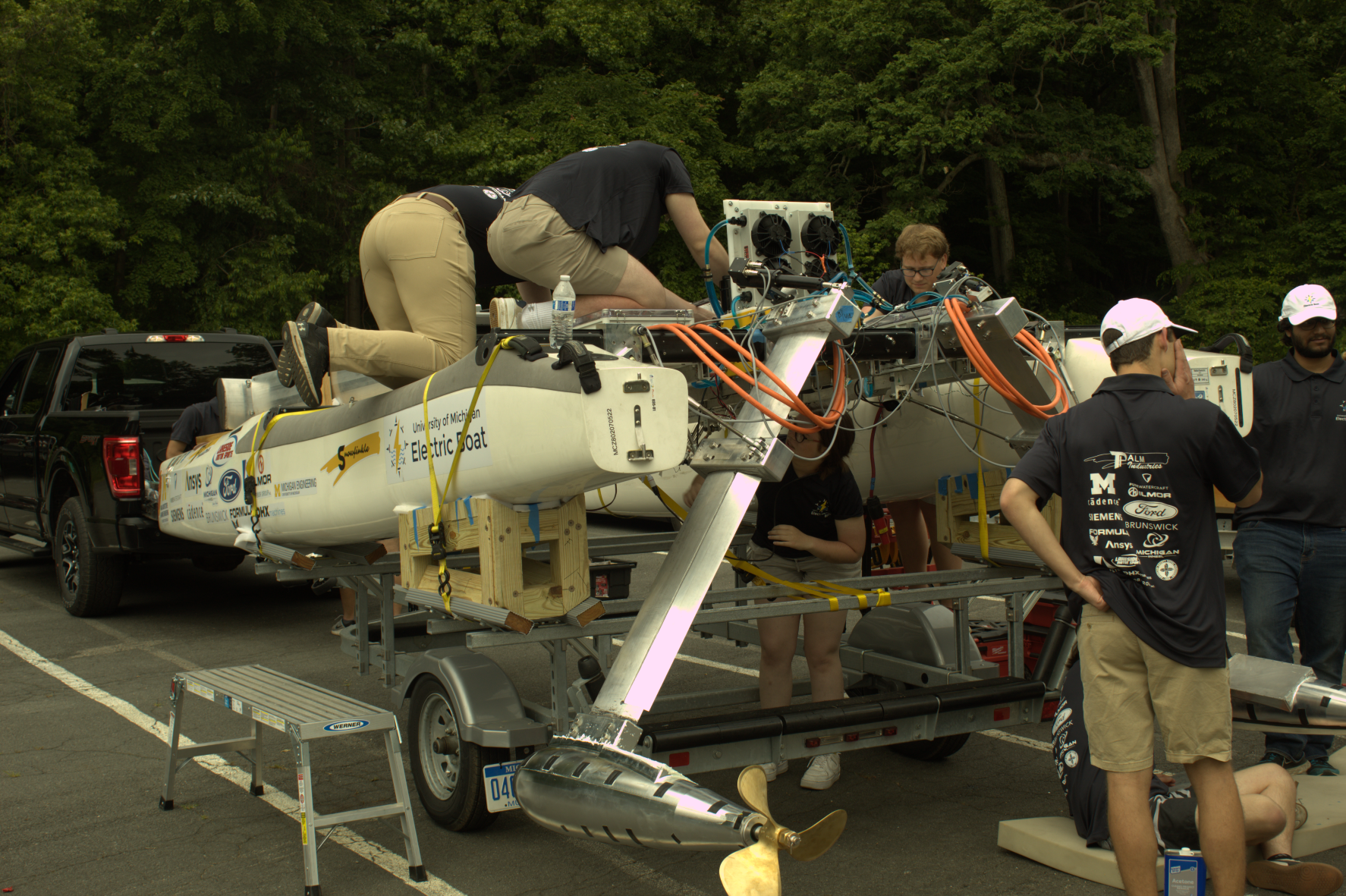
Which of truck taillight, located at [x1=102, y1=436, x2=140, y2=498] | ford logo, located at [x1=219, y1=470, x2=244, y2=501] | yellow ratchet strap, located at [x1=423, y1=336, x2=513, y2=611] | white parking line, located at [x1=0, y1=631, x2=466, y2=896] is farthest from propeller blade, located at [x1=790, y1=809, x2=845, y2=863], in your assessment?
truck taillight, located at [x1=102, y1=436, x2=140, y2=498]

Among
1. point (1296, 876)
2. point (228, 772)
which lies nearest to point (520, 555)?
point (228, 772)

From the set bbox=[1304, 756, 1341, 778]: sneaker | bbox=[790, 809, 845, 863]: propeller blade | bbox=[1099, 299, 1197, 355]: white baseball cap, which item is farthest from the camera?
bbox=[1304, 756, 1341, 778]: sneaker

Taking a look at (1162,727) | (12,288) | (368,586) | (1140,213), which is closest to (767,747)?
(1162,727)

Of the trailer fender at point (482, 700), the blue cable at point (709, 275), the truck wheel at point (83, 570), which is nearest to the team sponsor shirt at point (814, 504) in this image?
the blue cable at point (709, 275)

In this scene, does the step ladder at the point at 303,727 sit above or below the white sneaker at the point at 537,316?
below

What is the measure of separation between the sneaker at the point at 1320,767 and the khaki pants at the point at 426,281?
4.26 metres

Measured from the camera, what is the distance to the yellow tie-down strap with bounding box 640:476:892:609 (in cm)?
440

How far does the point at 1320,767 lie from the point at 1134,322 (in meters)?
2.64

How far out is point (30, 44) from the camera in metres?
18.8

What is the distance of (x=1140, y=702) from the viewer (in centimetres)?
345

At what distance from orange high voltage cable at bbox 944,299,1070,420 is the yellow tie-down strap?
958mm

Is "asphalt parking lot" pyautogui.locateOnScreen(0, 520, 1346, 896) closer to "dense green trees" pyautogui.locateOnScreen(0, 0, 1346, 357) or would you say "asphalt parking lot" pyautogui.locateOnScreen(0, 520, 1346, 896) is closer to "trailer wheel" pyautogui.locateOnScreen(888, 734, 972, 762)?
"trailer wheel" pyautogui.locateOnScreen(888, 734, 972, 762)

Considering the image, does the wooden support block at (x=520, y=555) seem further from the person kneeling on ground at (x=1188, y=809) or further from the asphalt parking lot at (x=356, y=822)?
the person kneeling on ground at (x=1188, y=809)

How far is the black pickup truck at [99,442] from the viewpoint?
852cm
